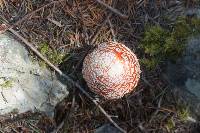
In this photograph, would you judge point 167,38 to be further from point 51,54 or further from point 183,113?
point 51,54

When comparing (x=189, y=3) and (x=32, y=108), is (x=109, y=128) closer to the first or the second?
(x=32, y=108)

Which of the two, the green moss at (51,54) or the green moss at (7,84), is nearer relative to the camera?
the green moss at (7,84)

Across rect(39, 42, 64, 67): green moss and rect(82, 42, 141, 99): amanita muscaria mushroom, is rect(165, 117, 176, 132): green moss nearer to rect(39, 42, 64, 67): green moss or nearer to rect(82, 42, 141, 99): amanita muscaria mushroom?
rect(82, 42, 141, 99): amanita muscaria mushroom

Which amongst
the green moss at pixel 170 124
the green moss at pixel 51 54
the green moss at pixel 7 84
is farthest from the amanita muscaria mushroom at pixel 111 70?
the green moss at pixel 7 84

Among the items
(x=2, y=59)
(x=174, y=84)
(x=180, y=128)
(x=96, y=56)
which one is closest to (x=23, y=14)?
(x=2, y=59)

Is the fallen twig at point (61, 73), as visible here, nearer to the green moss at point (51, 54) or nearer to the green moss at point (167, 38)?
the green moss at point (51, 54)

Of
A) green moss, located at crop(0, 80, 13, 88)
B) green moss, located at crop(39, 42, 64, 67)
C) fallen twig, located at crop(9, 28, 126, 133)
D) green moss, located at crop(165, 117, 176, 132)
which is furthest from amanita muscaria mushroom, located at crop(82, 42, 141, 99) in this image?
green moss, located at crop(0, 80, 13, 88)
